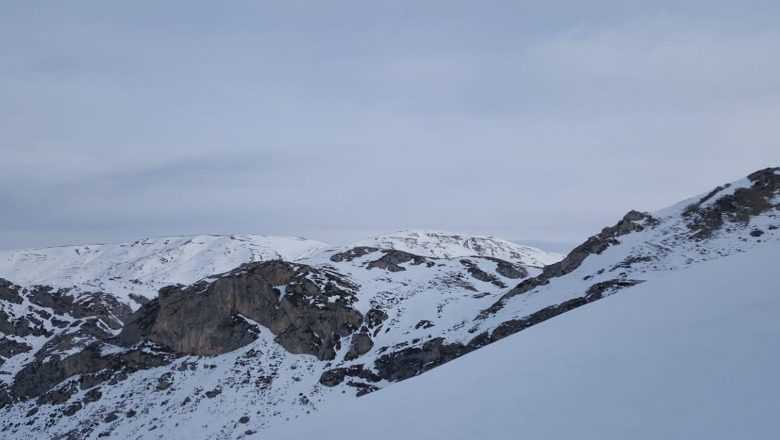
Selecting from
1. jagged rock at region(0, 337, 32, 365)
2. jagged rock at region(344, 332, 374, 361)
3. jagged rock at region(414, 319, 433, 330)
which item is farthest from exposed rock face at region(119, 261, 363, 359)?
jagged rock at region(0, 337, 32, 365)

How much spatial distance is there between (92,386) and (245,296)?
708 inches

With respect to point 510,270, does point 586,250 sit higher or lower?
higher

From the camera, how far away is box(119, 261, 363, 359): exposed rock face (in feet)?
188

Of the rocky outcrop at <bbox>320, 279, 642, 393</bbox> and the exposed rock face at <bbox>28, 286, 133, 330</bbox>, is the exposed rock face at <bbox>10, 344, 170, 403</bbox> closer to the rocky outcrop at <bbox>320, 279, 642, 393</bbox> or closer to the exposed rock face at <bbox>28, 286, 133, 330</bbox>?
the rocky outcrop at <bbox>320, 279, 642, 393</bbox>

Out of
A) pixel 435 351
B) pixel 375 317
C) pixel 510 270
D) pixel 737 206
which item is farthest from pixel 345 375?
pixel 737 206

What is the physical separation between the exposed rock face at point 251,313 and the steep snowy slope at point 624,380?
4964cm

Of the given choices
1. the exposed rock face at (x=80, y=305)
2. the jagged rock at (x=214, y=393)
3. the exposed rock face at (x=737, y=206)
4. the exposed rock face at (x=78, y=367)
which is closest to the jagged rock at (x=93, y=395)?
the exposed rock face at (x=78, y=367)

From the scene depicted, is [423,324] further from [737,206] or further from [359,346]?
[737,206]

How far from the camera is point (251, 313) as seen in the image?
201 ft

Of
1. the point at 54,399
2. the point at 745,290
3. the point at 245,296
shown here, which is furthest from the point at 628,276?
the point at 54,399

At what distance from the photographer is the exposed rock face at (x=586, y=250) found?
56491 millimetres

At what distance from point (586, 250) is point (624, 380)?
5871 centimetres

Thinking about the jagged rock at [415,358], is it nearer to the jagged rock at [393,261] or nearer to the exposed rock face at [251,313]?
the exposed rock face at [251,313]

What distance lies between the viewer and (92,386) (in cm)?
5434
